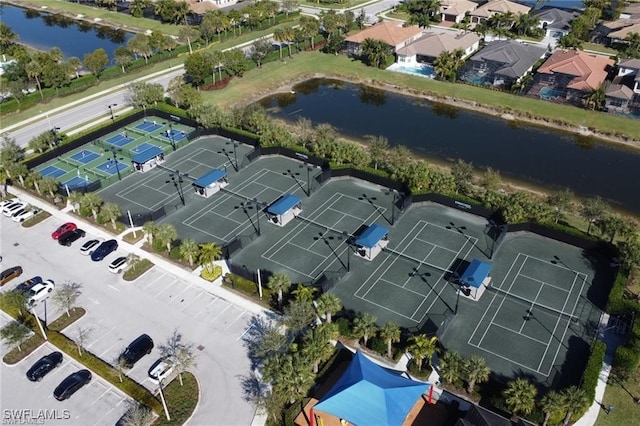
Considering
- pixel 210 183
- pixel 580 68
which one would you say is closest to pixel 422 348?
pixel 210 183

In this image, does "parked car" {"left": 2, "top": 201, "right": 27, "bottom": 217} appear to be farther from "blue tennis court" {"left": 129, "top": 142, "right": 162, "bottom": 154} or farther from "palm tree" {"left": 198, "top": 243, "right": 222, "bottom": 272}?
"palm tree" {"left": 198, "top": 243, "right": 222, "bottom": 272}

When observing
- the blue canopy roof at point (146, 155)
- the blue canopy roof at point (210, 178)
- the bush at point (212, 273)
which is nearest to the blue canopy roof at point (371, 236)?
the bush at point (212, 273)

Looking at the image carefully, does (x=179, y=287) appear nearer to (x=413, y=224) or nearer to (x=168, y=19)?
(x=413, y=224)

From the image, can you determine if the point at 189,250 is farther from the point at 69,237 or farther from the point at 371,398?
the point at 371,398

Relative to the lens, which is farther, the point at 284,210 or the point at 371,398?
the point at 284,210

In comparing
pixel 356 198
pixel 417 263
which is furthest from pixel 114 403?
pixel 356 198

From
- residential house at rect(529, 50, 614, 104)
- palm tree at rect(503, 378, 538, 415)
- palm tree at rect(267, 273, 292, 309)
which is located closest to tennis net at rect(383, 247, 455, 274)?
palm tree at rect(267, 273, 292, 309)

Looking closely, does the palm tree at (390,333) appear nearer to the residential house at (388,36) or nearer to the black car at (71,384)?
the black car at (71,384)
